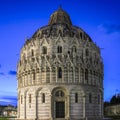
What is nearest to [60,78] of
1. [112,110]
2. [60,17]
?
[60,17]

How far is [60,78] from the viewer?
56.2m

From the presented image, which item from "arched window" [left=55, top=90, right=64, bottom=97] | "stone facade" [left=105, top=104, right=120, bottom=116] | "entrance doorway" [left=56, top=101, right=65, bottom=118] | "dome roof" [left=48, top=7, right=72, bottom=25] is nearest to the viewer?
"entrance doorway" [left=56, top=101, right=65, bottom=118]

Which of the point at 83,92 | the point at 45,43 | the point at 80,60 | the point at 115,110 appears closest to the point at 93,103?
the point at 83,92

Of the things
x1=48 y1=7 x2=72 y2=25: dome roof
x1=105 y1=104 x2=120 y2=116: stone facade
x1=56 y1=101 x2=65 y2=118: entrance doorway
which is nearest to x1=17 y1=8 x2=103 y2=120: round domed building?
x1=56 y1=101 x2=65 y2=118: entrance doorway

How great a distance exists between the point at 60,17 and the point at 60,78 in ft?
63.0

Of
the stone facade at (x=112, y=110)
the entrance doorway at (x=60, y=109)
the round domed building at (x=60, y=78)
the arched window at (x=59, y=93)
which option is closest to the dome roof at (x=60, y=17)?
the round domed building at (x=60, y=78)

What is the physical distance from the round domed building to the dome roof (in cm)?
759

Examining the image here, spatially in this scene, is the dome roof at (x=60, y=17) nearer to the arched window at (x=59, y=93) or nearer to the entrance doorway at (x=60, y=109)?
the arched window at (x=59, y=93)

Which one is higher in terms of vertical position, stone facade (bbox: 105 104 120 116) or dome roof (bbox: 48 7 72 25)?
dome roof (bbox: 48 7 72 25)

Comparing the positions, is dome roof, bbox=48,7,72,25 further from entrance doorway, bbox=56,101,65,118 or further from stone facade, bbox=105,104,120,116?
stone facade, bbox=105,104,120,116

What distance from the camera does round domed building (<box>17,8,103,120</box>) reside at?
2200 inches

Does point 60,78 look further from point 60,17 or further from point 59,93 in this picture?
point 60,17

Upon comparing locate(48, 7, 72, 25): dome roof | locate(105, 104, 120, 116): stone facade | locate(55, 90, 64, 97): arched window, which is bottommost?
Answer: locate(105, 104, 120, 116): stone facade

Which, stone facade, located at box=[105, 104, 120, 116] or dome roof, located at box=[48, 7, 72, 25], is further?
stone facade, located at box=[105, 104, 120, 116]
